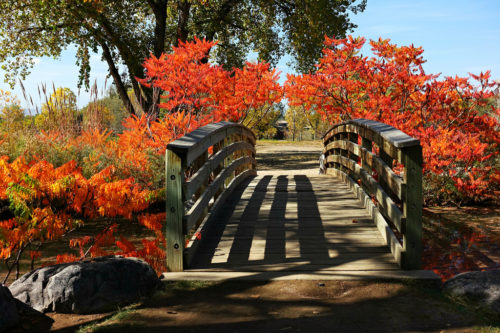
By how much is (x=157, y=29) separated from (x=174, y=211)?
12.6 m

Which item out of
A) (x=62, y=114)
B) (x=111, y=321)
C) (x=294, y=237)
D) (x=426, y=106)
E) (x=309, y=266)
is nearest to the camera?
(x=111, y=321)

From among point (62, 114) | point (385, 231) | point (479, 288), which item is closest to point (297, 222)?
point (385, 231)

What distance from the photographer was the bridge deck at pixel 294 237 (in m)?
4.36

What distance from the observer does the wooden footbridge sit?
4.15m

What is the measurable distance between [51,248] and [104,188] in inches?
101

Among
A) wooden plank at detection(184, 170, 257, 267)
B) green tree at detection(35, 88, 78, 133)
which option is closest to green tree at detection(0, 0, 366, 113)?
green tree at detection(35, 88, 78, 133)

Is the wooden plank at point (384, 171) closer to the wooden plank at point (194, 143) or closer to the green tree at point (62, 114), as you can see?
the wooden plank at point (194, 143)

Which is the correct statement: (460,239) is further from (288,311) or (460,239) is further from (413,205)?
(288,311)

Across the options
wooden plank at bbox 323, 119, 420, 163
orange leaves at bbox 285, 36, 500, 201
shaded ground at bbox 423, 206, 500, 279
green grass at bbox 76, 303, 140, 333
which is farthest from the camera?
orange leaves at bbox 285, 36, 500, 201

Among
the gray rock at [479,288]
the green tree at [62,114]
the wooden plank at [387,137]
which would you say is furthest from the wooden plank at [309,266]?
the green tree at [62,114]

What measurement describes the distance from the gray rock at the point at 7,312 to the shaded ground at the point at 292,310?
300 mm

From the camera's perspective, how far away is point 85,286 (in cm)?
360

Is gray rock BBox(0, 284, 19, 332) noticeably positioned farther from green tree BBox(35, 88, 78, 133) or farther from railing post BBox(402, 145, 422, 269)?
green tree BBox(35, 88, 78, 133)

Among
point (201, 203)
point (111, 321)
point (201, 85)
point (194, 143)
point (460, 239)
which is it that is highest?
point (201, 85)
